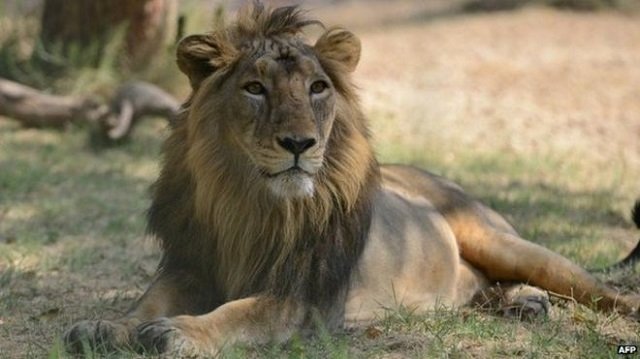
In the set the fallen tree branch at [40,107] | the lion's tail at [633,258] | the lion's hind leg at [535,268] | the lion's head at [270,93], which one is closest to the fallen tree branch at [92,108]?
the fallen tree branch at [40,107]

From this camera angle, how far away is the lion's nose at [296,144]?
186 inches

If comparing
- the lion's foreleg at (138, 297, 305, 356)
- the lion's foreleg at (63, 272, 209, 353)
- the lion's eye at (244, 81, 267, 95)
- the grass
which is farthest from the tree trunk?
the lion's foreleg at (138, 297, 305, 356)

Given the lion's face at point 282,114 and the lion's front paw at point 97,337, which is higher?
the lion's face at point 282,114

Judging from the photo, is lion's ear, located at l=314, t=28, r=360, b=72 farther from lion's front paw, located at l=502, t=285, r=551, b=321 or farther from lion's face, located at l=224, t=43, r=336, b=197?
lion's front paw, located at l=502, t=285, r=551, b=321

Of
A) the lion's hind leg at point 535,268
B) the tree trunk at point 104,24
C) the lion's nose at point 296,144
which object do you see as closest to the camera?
the lion's nose at point 296,144

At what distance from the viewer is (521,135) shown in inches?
418

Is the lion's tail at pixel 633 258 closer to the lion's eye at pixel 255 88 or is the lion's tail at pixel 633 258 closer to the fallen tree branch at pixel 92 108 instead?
the lion's eye at pixel 255 88

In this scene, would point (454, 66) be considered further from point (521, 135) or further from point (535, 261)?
point (535, 261)

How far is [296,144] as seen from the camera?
4719 millimetres

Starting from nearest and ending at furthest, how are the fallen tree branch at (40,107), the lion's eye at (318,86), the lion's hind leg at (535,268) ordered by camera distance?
the lion's eye at (318,86), the lion's hind leg at (535,268), the fallen tree branch at (40,107)

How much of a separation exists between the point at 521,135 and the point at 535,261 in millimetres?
4761

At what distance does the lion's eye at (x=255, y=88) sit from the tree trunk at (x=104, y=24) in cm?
533

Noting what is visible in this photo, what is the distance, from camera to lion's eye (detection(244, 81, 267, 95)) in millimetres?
4941

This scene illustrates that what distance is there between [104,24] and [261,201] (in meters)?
5.46
